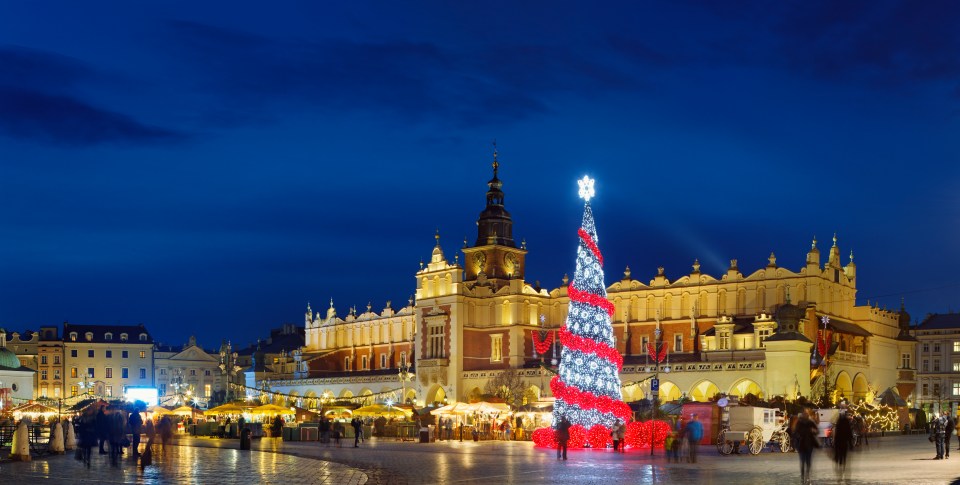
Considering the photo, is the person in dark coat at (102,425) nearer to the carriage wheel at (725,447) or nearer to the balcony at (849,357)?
the carriage wheel at (725,447)

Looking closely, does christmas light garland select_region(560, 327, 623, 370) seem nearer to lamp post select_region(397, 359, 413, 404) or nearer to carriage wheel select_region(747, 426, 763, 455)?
carriage wheel select_region(747, 426, 763, 455)

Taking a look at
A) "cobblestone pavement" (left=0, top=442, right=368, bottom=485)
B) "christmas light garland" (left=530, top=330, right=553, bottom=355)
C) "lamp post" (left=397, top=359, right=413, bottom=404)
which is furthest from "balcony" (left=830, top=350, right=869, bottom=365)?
"cobblestone pavement" (left=0, top=442, right=368, bottom=485)

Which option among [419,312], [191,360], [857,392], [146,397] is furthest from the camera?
[191,360]

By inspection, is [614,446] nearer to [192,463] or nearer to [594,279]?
[594,279]

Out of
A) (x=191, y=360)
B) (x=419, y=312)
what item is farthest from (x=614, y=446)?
(x=191, y=360)

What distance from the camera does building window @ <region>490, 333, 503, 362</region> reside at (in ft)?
278

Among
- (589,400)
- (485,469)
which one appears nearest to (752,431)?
(589,400)

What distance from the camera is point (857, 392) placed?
74.9m

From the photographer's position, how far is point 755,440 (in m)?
40.5

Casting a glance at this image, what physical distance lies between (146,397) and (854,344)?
163ft

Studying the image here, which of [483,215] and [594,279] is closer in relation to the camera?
[594,279]

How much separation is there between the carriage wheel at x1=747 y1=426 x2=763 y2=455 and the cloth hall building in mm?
22123

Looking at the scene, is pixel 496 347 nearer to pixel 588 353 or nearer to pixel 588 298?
pixel 588 353

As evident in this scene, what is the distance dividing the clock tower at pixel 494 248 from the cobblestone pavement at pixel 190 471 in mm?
51202
